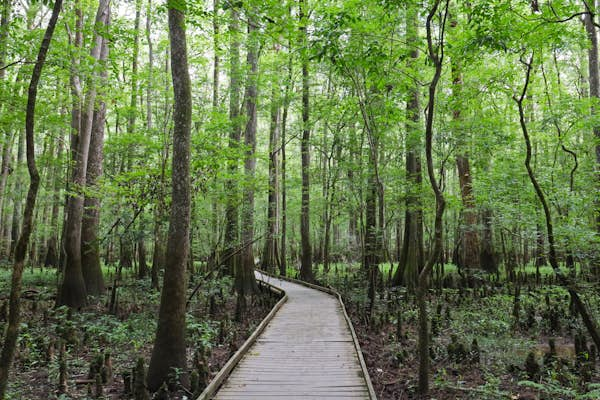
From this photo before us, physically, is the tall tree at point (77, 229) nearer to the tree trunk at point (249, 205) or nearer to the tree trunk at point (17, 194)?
the tree trunk at point (249, 205)

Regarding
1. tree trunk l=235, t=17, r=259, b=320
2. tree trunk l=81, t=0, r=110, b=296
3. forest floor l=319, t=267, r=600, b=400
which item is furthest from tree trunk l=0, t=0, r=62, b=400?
tree trunk l=81, t=0, r=110, b=296

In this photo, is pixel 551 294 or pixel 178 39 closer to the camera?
pixel 178 39

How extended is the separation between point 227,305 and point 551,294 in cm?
891

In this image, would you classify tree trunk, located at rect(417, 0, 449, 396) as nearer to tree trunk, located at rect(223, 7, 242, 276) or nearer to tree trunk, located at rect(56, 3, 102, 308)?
tree trunk, located at rect(223, 7, 242, 276)

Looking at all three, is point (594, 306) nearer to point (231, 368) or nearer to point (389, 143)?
point (389, 143)

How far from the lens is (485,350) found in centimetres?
701

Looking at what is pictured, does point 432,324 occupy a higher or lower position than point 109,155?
lower

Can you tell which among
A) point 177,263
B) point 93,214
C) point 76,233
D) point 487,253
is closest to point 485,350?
point 177,263

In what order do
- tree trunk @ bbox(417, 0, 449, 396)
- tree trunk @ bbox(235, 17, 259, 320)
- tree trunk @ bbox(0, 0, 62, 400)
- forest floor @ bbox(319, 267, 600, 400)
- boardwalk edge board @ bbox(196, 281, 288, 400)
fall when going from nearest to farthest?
tree trunk @ bbox(0, 0, 62, 400)
boardwalk edge board @ bbox(196, 281, 288, 400)
tree trunk @ bbox(417, 0, 449, 396)
forest floor @ bbox(319, 267, 600, 400)
tree trunk @ bbox(235, 17, 259, 320)

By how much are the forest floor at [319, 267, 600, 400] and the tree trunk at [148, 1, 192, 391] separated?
261cm

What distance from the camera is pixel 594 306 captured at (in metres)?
8.84

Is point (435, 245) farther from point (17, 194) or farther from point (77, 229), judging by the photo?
point (17, 194)

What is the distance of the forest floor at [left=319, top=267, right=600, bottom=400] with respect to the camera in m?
5.23

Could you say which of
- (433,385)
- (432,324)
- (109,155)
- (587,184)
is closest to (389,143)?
(587,184)
